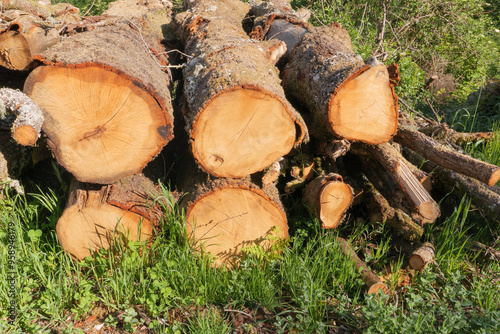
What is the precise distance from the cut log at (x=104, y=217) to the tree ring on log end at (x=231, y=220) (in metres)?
0.31

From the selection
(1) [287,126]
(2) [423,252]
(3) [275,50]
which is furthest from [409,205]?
(3) [275,50]

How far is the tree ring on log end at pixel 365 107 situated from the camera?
2637 mm

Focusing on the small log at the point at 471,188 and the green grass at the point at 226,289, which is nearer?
the green grass at the point at 226,289

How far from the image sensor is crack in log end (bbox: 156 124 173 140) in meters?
2.52

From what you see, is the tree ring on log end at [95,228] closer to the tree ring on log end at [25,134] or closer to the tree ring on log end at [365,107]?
the tree ring on log end at [25,134]

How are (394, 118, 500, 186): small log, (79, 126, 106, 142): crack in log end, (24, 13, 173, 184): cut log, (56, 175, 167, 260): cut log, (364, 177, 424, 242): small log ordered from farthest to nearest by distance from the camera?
(364, 177, 424, 242): small log, (394, 118, 500, 186): small log, (56, 175, 167, 260): cut log, (79, 126, 106, 142): crack in log end, (24, 13, 173, 184): cut log

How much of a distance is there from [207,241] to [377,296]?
3.87 feet

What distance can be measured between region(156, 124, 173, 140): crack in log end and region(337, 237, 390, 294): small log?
1421 millimetres

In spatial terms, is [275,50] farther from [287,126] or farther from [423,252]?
[423,252]

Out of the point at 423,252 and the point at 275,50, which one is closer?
the point at 423,252

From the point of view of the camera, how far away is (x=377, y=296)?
2443 millimetres

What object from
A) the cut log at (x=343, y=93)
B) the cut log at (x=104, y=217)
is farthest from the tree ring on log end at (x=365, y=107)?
the cut log at (x=104, y=217)

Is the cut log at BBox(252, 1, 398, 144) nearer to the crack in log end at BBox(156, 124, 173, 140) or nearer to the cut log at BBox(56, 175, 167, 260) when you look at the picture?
the crack in log end at BBox(156, 124, 173, 140)

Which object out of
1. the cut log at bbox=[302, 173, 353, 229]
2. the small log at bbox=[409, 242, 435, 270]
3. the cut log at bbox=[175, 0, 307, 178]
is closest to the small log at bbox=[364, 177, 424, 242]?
the small log at bbox=[409, 242, 435, 270]
